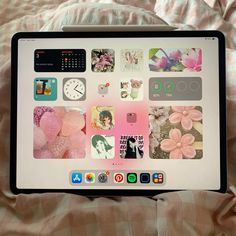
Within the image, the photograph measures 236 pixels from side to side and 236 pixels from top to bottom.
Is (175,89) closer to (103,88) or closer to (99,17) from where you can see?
(103,88)

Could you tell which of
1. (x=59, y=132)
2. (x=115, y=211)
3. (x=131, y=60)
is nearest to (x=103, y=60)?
(x=131, y=60)

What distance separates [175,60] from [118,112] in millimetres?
140

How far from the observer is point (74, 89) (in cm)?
79

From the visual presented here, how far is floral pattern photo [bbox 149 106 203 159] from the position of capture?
774 mm

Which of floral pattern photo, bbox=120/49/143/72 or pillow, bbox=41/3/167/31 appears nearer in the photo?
floral pattern photo, bbox=120/49/143/72

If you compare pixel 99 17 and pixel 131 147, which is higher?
pixel 99 17

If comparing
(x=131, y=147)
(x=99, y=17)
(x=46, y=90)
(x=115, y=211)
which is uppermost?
(x=99, y=17)

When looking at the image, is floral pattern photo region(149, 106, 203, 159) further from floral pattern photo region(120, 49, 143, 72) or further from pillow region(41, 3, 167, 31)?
pillow region(41, 3, 167, 31)

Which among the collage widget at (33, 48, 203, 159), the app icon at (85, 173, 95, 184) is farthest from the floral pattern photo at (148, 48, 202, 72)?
the app icon at (85, 173, 95, 184)

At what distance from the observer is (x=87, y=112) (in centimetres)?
79

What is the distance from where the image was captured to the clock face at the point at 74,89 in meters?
0.79

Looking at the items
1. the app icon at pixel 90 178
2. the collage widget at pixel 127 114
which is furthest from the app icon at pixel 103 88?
the app icon at pixel 90 178

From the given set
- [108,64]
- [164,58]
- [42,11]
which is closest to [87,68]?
[108,64]

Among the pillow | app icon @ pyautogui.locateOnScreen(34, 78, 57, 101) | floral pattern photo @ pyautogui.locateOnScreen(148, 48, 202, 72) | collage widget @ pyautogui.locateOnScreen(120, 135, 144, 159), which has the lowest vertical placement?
collage widget @ pyautogui.locateOnScreen(120, 135, 144, 159)
